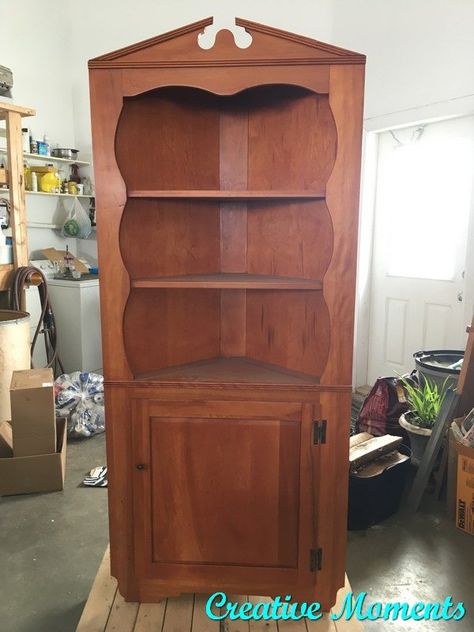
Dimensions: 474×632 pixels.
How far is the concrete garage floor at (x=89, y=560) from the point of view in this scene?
1957 millimetres

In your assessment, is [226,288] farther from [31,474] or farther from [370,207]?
[370,207]

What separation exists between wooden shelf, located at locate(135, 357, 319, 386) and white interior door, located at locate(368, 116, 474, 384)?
2089mm

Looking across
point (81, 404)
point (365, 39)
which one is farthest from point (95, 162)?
point (365, 39)

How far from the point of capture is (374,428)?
123 inches

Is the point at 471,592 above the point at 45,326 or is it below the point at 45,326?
below

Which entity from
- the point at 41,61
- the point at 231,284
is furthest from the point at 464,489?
the point at 41,61

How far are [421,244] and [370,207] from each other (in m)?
0.52

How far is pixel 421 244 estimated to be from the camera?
3.77 meters

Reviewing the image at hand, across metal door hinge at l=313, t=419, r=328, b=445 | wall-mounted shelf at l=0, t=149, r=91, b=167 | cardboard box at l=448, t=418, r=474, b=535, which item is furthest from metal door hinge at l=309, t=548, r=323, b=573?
wall-mounted shelf at l=0, t=149, r=91, b=167

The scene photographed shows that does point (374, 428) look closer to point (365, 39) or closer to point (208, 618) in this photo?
point (208, 618)

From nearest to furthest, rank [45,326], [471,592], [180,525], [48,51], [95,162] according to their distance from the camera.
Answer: [95,162] < [180,525] < [471,592] < [45,326] < [48,51]

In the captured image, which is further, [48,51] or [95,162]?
[48,51]

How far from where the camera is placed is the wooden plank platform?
1721 mm

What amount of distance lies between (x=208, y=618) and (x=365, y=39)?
3.79 m
